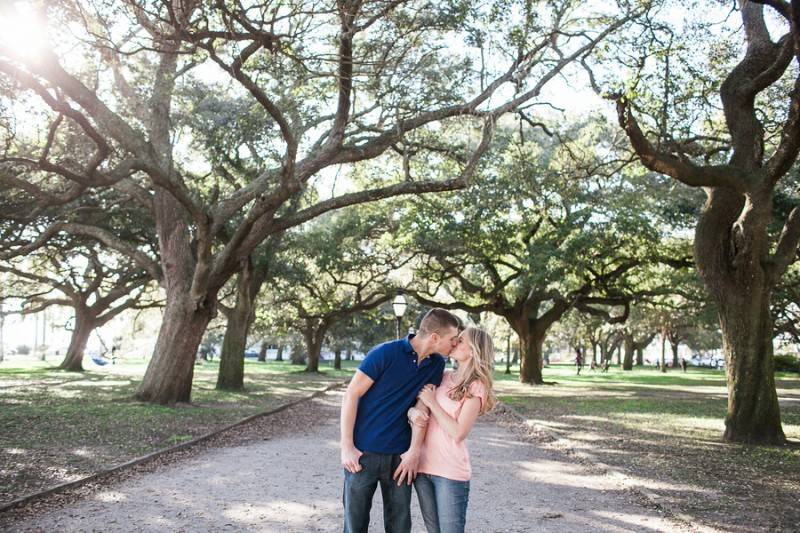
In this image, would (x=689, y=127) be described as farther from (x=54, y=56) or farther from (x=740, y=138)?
(x=54, y=56)

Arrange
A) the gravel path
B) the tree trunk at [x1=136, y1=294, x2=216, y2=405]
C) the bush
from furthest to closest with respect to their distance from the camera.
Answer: the bush < the tree trunk at [x1=136, y1=294, x2=216, y2=405] < the gravel path

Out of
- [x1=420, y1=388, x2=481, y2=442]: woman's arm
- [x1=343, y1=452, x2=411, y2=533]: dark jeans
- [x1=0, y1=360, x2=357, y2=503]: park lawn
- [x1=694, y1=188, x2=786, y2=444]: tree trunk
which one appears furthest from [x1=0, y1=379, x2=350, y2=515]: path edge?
[x1=694, y1=188, x2=786, y2=444]: tree trunk

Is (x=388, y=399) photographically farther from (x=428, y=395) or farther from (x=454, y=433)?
(x=454, y=433)

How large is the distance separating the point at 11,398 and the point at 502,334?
42.7 meters

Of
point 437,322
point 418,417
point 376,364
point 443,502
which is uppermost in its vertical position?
point 437,322

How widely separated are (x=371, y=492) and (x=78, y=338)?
33.0m

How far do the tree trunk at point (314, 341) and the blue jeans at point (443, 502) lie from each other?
34088 mm

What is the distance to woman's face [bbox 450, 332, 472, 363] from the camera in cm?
347

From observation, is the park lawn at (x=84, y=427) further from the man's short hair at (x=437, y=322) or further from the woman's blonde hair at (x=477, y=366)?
the woman's blonde hair at (x=477, y=366)

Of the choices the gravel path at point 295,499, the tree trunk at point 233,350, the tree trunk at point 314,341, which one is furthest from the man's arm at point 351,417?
the tree trunk at point 314,341

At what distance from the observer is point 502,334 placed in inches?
2157

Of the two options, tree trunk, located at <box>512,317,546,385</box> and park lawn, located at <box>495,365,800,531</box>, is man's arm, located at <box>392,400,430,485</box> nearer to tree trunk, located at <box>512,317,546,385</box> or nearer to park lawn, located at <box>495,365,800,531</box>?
park lawn, located at <box>495,365,800,531</box>

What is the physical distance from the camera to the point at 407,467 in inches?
137

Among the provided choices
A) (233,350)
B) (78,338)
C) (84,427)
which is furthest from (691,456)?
(78,338)
